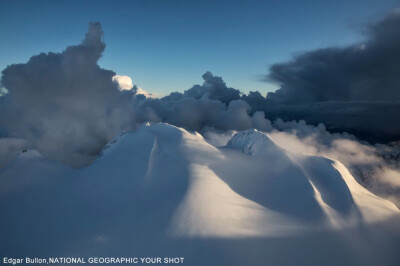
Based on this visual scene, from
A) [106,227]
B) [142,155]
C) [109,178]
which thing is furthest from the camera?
[142,155]

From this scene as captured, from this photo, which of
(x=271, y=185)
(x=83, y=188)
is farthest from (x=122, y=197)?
(x=271, y=185)

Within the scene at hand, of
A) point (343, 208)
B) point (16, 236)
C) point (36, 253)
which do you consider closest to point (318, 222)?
point (343, 208)

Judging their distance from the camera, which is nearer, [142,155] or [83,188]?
[83,188]

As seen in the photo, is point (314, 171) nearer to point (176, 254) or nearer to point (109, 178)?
point (176, 254)

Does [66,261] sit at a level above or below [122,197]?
below

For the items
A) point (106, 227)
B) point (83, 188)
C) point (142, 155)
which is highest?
point (142, 155)

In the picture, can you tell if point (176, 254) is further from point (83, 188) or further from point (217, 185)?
point (83, 188)

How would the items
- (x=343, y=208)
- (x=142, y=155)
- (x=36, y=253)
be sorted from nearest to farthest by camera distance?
(x=36, y=253) < (x=343, y=208) < (x=142, y=155)
